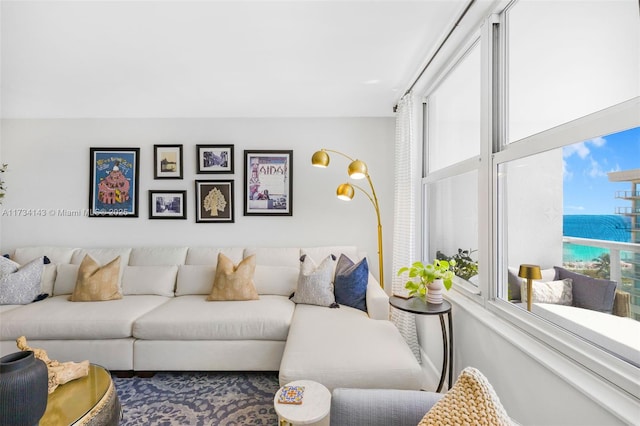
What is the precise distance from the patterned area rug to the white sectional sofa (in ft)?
0.32

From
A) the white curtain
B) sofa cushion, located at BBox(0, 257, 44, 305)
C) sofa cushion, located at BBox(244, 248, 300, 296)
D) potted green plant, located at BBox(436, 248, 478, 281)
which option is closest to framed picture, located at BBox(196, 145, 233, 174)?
sofa cushion, located at BBox(244, 248, 300, 296)

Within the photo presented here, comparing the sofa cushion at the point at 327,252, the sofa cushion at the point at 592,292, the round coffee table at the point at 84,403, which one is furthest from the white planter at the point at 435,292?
the round coffee table at the point at 84,403

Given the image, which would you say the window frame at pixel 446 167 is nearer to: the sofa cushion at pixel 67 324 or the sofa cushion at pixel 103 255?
the sofa cushion at pixel 67 324

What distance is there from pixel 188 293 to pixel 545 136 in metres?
3.09

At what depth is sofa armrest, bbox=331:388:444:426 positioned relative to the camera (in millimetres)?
1044

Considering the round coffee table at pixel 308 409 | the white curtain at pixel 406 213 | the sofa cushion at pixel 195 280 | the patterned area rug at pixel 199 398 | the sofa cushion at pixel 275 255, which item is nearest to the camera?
the round coffee table at pixel 308 409

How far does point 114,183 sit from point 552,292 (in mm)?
4243

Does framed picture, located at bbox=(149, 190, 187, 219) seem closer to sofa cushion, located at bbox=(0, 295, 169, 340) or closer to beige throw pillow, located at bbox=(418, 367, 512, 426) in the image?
sofa cushion, located at bbox=(0, 295, 169, 340)

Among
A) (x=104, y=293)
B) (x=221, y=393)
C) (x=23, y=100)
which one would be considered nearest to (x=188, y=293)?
(x=104, y=293)

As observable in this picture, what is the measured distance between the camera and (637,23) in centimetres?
92

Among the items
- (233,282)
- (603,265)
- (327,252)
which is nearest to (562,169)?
(603,265)

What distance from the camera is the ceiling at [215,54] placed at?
177 centimetres

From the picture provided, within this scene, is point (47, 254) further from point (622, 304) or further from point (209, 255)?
point (622, 304)

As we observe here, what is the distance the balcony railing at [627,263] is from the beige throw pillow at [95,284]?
3.47 m
